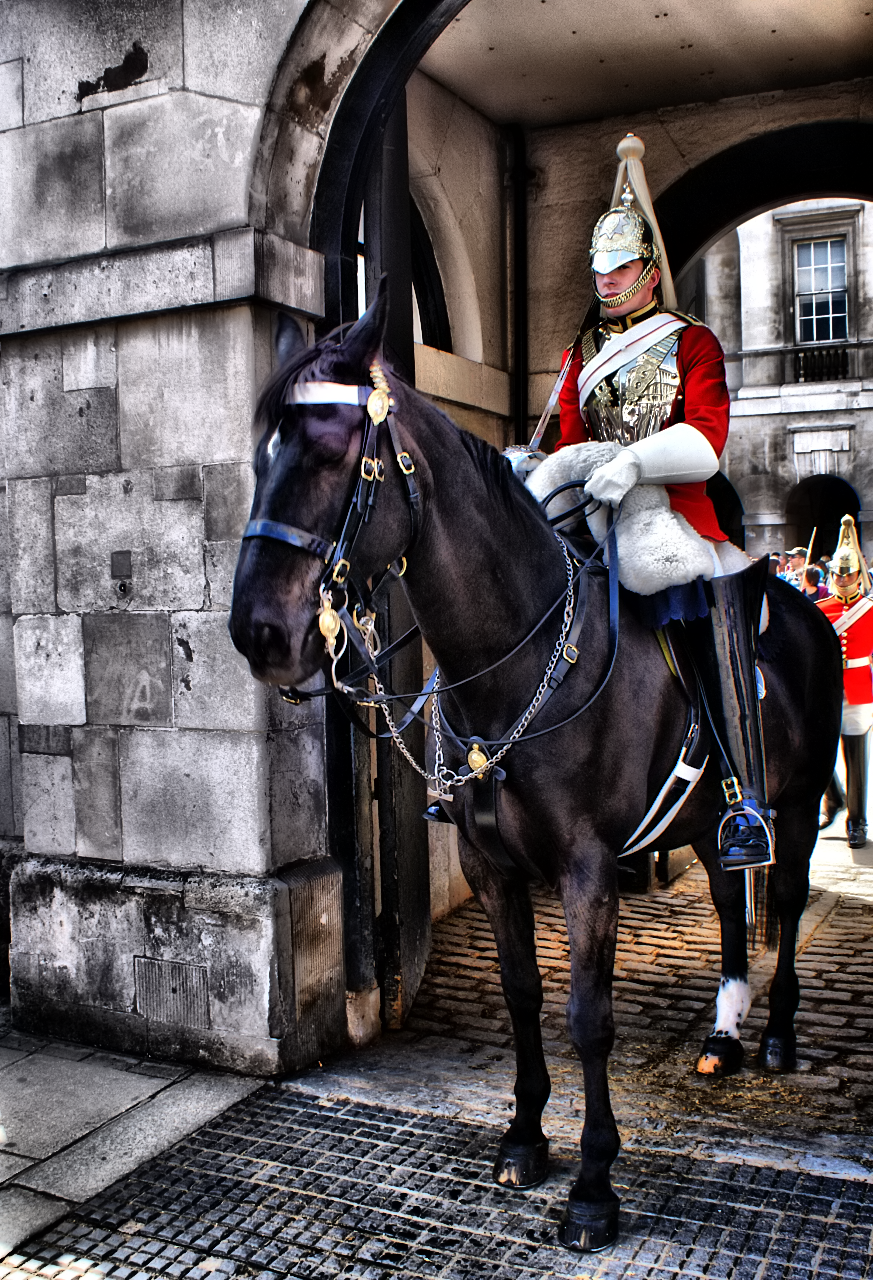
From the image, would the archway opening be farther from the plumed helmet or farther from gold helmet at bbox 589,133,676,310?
the plumed helmet

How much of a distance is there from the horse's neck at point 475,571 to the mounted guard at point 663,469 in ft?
1.02

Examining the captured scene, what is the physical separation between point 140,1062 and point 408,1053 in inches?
40.8

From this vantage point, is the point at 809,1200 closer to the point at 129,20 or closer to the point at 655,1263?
the point at 655,1263

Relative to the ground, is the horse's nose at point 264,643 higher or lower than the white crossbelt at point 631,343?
lower

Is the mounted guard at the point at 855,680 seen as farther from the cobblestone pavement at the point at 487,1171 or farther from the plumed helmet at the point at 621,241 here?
the plumed helmet at the point at 621,241

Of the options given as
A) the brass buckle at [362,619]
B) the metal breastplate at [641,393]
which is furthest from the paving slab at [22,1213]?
the metal breastplate at [641,393]

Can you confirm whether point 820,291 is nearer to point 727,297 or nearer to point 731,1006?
point 727,297

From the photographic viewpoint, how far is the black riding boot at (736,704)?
3711 mm

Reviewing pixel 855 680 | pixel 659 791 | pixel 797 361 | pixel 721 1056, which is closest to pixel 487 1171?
pixel 721 1056

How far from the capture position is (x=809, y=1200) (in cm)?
325

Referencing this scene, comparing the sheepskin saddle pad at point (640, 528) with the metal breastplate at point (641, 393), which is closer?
the sheepskin saddle pad at point (640, 528)

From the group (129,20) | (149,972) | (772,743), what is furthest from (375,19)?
(149,972)

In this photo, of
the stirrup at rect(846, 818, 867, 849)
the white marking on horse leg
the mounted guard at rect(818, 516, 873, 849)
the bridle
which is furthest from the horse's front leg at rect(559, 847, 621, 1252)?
the stirrup at rect(846, 818, 867, 849)

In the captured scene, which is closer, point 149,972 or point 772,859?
point 772,859
